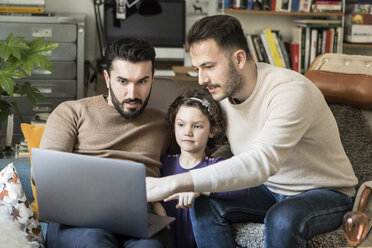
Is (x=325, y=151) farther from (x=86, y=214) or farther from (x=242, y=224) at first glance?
(x=86, y=214)

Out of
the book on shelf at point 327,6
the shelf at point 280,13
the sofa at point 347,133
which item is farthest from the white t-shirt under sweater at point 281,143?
the book on shelf at point 327,6

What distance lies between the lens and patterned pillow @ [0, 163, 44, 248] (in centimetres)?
193

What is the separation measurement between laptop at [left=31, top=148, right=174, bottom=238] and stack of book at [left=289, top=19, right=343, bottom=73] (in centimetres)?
251

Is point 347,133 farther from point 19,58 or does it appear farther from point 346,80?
point 19,58

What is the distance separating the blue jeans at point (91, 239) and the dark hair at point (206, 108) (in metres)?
0.43

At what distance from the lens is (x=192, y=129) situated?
82.4 inches

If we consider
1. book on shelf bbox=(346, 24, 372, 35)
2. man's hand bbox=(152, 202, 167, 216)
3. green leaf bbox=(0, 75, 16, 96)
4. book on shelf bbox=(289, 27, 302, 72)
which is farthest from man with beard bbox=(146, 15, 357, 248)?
book on shelf bbox=(346, 24, 372, 35)

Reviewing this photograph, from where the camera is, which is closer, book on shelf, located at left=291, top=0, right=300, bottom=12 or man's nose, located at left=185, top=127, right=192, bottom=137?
man's nose, located at left=185, top=127, right=192, bottom=137

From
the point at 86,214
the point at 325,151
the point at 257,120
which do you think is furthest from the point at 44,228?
the point at 325,151

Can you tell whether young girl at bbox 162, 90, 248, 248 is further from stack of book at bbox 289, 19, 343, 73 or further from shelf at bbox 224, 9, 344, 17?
stack of book at bbox 289, 19, 343, 73

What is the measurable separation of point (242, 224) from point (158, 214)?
29 cm

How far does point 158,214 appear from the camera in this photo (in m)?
1.99

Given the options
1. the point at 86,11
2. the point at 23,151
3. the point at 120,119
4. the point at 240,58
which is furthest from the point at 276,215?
the point at 86,11

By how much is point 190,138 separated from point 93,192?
1.61 feet
